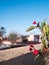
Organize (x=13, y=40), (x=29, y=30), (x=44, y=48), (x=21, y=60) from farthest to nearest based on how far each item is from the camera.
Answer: (x=13, y=40) < (x=21, y=60) < (x=44, y=48) < (x=29, y=30)

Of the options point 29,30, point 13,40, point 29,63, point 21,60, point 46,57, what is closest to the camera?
point 29,30

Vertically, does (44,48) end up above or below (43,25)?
below

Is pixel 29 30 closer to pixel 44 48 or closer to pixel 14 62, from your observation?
pixel 44 48

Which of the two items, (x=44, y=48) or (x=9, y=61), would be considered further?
(x=9, y=61)

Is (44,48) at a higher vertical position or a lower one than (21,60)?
higher

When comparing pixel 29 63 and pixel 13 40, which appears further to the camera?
pixel 13 40

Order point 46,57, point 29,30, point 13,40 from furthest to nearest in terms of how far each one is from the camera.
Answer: point 13,40
point 46,57
point 29,30

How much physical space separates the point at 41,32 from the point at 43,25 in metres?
0.13

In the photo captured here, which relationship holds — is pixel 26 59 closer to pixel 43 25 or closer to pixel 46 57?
pixel 46 57

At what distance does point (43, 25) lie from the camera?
365 centimetres

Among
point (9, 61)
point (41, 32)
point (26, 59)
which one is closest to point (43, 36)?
point (41, 32)

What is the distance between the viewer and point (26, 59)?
191 inches

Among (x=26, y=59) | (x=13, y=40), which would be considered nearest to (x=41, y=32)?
(x=26, y=59)

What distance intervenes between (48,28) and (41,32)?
0.14 m
